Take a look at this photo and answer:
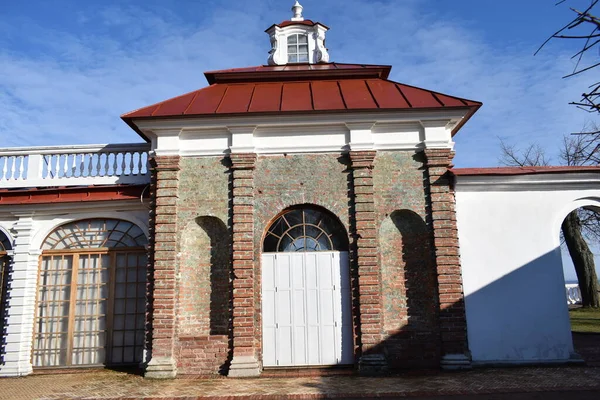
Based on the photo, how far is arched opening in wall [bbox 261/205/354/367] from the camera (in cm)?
1056

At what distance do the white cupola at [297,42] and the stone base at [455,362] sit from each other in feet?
30.3

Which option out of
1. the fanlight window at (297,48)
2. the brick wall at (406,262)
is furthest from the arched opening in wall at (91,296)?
the fanlight window at (297,48)

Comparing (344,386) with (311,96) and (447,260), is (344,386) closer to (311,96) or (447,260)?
(447,260)

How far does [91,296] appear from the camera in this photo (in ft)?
38.7

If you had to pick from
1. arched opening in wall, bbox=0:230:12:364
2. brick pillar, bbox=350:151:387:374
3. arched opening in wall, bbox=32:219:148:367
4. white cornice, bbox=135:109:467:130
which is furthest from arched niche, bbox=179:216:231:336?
arched opening in wall, bbox=0:230:12:364

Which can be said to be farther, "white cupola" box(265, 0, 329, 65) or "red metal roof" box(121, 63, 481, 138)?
"white cupola" box(265, 0, 329, 65)

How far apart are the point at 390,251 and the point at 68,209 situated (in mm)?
7721

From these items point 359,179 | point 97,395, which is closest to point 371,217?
point 359,179

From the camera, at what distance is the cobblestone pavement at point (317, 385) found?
8547 millimetres

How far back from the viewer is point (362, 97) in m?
11.9

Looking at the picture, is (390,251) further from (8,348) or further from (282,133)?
(8,348)

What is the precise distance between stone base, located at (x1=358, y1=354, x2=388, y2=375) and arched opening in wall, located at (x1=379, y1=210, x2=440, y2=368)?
1.02 ft

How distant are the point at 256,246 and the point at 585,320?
43.7 feet

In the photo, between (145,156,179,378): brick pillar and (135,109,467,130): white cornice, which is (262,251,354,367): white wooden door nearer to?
(145,156,179,378): brick pillar
